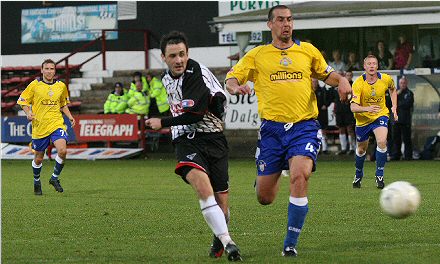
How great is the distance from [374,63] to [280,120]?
28.4 feet

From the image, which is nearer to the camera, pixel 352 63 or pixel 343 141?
pixel 343 141

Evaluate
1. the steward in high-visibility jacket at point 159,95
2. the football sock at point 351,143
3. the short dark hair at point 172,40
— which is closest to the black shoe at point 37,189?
the short dark hair at point 172,40

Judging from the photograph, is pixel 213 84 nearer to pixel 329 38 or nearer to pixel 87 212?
pixel 87 212

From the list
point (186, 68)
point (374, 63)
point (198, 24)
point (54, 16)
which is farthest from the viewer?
point (54, 16)

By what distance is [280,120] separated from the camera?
33.1 ft

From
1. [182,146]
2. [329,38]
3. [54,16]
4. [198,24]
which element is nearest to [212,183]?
[182,146]

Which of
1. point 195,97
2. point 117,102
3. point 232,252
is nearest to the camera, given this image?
point 232,252

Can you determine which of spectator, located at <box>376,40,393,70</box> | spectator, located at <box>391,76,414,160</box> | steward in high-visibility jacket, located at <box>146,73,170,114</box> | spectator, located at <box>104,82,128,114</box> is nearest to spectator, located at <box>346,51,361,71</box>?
spectator, located at <box>376,40,393,70</box>

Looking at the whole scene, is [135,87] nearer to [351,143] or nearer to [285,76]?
[351,143]

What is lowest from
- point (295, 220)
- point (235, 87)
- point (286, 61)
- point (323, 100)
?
point (295, 220)

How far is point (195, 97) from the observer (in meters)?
9.38

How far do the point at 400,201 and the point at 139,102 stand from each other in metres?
22.3

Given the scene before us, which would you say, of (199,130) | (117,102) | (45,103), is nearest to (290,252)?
(199,130)

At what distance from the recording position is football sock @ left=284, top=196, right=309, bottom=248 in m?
9.55
